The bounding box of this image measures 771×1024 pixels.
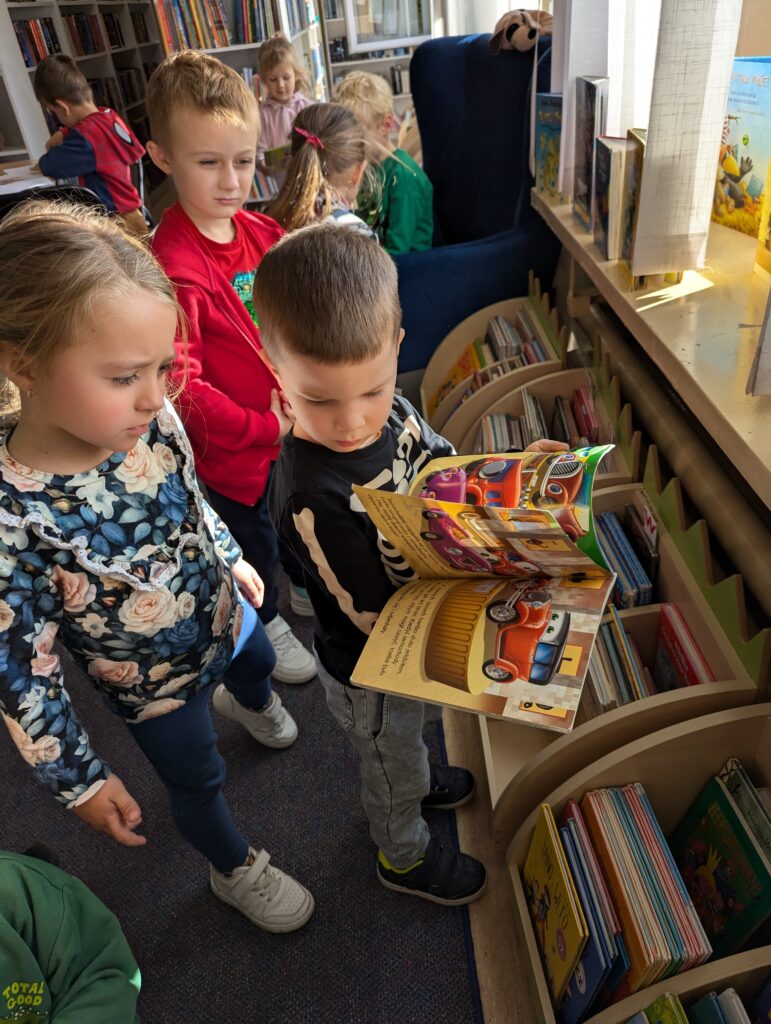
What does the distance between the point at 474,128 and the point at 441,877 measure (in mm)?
2251

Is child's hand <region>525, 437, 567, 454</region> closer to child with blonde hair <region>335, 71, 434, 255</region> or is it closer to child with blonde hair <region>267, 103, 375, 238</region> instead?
child with blonde hair <region>267, 103, 375, 238</region>

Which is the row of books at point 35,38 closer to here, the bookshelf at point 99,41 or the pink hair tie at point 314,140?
the bookshelf at point 99,41

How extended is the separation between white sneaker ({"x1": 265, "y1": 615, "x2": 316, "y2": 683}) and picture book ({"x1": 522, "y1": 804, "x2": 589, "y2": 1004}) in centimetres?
82

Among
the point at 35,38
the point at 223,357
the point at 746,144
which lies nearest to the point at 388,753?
the point at 223,357

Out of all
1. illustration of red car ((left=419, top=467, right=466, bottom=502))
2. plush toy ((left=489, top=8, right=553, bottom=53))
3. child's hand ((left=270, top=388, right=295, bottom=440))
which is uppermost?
plush toy ((left=489, top=8, right=553, bottom=53))

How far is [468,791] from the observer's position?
1486 millimetres

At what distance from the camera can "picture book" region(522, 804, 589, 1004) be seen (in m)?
0.94

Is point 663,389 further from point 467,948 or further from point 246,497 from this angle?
point 467,948

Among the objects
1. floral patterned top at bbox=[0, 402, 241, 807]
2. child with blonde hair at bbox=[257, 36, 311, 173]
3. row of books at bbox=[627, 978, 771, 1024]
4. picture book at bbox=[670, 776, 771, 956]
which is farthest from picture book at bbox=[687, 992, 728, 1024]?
child with blonde hair at bbox=[257, 36, 311, 173]

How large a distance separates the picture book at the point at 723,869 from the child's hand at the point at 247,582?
31.0 inches

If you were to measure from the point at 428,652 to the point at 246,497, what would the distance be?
90 cm

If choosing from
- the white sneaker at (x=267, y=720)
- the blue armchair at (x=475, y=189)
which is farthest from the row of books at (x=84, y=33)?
the white sneaker at (x=267, y=720)

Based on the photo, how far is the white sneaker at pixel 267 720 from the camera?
1.60 m

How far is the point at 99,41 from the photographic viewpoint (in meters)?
5.73
